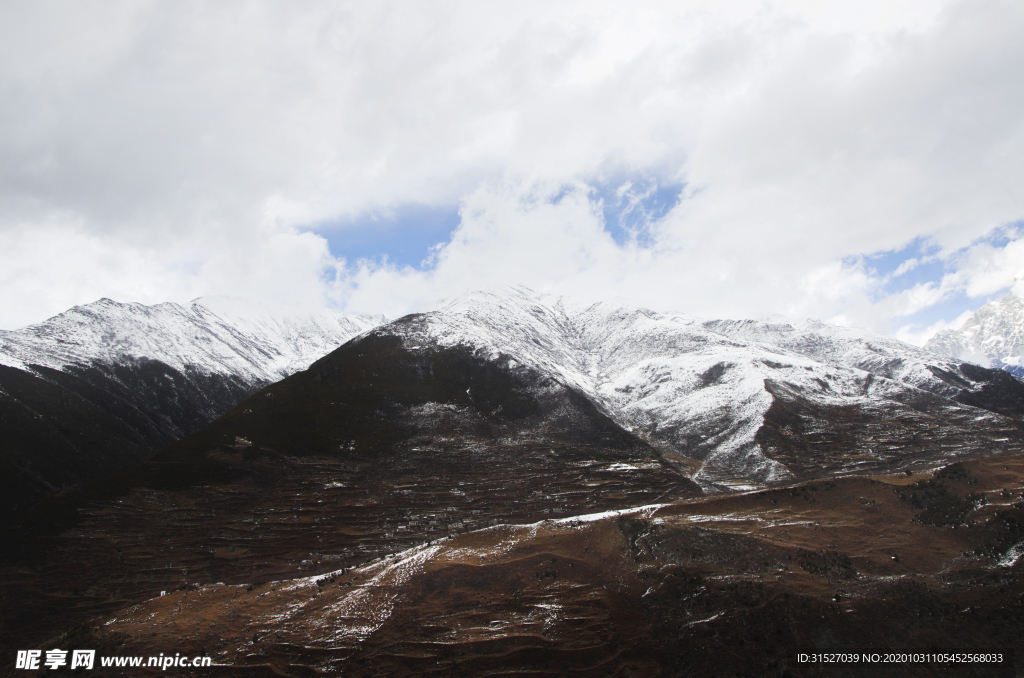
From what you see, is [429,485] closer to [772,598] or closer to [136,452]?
[772,598]

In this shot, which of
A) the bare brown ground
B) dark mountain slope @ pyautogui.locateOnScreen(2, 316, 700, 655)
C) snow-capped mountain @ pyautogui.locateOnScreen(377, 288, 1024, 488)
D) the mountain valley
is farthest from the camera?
snow-capped mountain @ pyautogui.locateOnScreen(377, 288, 1024, 488)

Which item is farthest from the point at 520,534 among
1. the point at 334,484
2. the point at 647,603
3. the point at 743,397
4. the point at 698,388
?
the point at 698,388

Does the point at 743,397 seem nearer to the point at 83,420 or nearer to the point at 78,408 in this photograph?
the point at 83,420

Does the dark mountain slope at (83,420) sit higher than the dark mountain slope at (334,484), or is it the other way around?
the dark mountain slope at (83,420)

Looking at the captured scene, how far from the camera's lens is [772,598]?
3628cm

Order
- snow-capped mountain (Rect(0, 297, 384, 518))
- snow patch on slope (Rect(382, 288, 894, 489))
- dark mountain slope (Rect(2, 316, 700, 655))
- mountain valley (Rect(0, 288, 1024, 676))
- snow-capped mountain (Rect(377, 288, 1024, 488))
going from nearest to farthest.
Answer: mountain valley (Rect(0, 288, 1024, 676)) < dark mountain slope (Rect(2, 316, 700, 655)) < snow-capped mountain (Rect(0, 297, 384, 518)) < snow-capped mountain (Rect(377, 288, 1024, 488)) < snow patch on slope (Rect(382, 288, 894, 489))

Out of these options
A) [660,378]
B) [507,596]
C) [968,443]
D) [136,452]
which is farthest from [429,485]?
[968,443]

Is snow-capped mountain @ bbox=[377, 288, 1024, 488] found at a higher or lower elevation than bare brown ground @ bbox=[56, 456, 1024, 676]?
higher

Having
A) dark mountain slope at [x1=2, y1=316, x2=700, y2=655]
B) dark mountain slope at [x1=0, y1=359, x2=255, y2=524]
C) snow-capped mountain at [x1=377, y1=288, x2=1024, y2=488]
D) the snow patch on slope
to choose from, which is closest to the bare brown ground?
dark mountain slope at [x1=2, y1=316, x2=700, y2=655]

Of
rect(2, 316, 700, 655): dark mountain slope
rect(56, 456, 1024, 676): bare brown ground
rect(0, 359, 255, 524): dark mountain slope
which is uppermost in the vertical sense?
rect(0, 359, 255, 524): dark mountain slope

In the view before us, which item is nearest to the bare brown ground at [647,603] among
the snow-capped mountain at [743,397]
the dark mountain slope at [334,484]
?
the dark mountain slope at [334,484]

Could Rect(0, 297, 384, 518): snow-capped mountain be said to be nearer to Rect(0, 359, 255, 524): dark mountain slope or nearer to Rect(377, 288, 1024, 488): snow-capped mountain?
Rect(0, 359, 255, 524): dark mountain slope

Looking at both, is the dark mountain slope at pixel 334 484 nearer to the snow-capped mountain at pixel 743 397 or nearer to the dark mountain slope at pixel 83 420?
the snow-capped mountain at pixel 743 397

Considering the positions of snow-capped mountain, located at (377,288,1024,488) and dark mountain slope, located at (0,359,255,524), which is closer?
dark mountain slope, located at (0,359,255,524)
